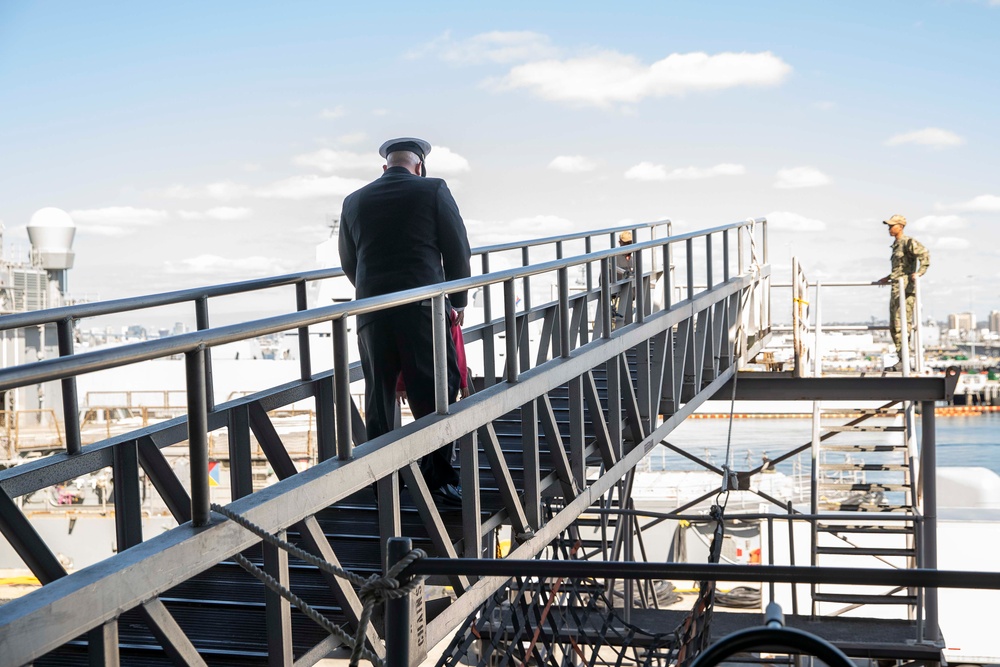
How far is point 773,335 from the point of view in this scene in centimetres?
1548

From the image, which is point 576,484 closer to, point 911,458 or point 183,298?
point 183,298

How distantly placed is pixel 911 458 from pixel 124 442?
11531 millimetres

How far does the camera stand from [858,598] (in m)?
10.6

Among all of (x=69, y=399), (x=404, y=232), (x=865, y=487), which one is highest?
(x=404, y=232)

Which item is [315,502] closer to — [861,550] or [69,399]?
[69,399]

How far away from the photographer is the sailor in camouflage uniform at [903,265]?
42.6 feet

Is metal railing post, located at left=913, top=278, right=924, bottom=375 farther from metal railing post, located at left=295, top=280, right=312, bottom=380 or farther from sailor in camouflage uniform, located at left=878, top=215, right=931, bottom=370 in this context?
metal railing post, located at left=295, top=280, right=312, bottom=380

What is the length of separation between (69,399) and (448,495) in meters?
2.00

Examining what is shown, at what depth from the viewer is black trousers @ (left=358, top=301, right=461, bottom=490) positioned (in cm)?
513

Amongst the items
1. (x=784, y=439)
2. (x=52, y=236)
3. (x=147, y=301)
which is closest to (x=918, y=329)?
(x=147, y=301)

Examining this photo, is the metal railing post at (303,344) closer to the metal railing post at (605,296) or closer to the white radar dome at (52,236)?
the metal railing post at (605,296)

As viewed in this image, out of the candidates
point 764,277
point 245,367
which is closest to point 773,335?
point 764,277

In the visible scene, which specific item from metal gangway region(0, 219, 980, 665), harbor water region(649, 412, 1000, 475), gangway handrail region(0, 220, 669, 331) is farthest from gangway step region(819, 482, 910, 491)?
harbor water region(649, 412, 1000, 475)

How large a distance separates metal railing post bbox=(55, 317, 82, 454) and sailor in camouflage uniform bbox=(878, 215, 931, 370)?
11162mm
